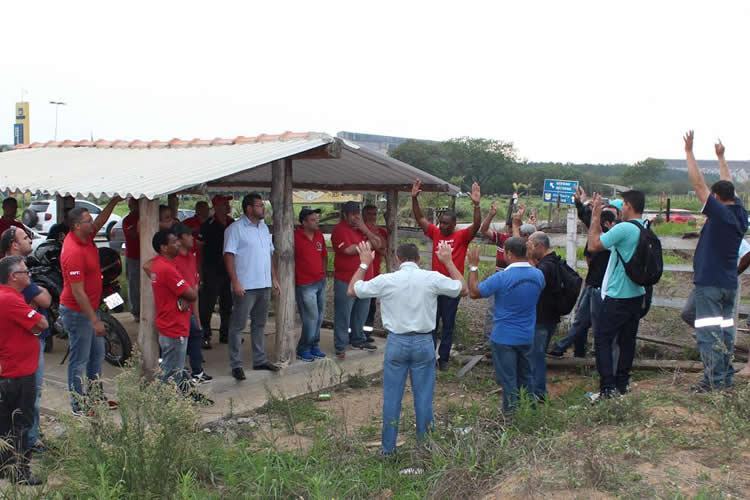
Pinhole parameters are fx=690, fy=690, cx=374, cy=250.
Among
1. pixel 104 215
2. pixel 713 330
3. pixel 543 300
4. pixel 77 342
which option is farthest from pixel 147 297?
pixel 713 330

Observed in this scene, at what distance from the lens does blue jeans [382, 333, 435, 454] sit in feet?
15.6

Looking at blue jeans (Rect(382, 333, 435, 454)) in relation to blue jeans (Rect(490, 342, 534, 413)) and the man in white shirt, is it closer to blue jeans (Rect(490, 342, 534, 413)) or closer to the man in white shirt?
the man in white shirt

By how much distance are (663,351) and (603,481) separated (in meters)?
4.44

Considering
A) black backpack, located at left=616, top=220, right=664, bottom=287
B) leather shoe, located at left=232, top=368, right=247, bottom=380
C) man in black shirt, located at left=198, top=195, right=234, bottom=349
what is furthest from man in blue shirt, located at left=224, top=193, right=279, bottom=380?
black backpack, located at left=616, top=220, right=664, bottom=287

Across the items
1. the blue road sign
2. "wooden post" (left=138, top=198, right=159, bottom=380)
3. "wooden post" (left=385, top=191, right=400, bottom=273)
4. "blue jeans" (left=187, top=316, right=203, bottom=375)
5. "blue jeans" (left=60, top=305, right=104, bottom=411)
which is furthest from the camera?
the blue road sign

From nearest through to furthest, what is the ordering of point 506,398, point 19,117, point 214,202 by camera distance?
1. point 506,398
2. point 214,202
3. point 19,117

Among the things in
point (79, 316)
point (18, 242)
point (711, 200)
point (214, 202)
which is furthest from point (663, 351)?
point (18, 242)

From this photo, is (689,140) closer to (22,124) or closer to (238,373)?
(238,373)

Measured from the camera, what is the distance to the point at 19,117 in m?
32.5

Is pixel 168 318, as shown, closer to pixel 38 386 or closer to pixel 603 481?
pixel 38 386

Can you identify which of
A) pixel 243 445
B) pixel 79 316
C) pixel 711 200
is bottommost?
pixel 243 445

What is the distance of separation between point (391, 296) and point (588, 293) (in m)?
3.68

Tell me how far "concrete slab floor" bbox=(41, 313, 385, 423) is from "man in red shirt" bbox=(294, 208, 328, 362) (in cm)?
27

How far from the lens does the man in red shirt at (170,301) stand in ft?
18.7
